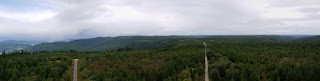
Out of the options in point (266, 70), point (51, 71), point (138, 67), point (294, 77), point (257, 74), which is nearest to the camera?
point (294, 77)

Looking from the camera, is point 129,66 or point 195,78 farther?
point 129,66

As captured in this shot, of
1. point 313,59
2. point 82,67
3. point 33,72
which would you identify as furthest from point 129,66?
point 313,59

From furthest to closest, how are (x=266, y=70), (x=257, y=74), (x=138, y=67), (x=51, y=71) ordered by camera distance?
(x=138, y=67), (x=51, y=71), (x=266, y=70), (x=257, y=74)

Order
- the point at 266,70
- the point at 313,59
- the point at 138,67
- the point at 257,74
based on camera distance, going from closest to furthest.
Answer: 1. the point at 257,74
2. the point at 266,70
3. the point at 313,59
4. the point at 138,67

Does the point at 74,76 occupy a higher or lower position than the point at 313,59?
lower

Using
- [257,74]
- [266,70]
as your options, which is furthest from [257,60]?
[257,74]

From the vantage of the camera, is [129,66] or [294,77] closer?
[294,77]

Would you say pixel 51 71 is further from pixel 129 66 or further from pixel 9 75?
pixel 129 66

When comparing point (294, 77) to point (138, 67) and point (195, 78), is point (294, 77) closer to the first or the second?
point (195, 78)

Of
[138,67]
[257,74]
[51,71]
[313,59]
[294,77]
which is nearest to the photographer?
[294,77]
